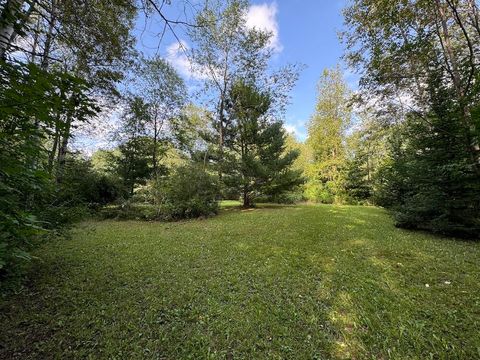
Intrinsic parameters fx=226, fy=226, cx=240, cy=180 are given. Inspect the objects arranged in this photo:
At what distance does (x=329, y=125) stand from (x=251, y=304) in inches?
814

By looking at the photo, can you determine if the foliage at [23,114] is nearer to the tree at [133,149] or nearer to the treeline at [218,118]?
the treeline at [218,118]

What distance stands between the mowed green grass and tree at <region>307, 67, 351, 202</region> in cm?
1585

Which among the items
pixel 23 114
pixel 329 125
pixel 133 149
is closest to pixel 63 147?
pixel 133 149

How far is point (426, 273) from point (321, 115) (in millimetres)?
19654

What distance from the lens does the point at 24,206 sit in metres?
3.01

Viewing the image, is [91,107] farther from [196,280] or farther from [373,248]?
[373,248]

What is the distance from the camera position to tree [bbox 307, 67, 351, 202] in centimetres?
2031

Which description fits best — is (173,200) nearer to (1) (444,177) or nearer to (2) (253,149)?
(2) (253,149)

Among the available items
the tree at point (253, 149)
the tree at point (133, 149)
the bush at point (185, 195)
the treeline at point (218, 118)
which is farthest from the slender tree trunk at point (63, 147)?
the tree at point (253, 149)

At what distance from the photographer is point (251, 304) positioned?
2807 mm

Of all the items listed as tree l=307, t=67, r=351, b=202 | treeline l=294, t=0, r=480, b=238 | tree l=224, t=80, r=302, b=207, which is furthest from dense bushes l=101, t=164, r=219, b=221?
tree l=307, t=67, r=351, b=202

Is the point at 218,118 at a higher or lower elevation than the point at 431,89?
higher

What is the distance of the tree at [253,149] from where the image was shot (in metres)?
13.5

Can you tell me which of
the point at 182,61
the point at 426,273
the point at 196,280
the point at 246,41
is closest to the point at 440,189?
the point at 426,273
